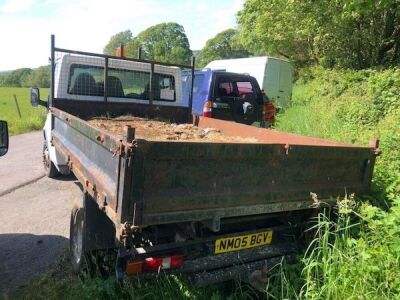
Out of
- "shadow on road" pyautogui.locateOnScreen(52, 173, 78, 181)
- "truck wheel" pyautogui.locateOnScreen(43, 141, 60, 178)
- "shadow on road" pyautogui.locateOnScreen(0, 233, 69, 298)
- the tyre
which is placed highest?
the tyre

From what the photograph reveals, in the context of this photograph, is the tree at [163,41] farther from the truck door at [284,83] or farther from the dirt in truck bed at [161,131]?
the dirt in truck bed at [161,131]

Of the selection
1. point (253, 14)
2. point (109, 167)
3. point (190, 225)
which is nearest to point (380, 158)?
point (190, 225)

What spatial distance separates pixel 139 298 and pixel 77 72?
167 inches

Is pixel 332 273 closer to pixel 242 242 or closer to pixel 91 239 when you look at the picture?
pixel 242 242

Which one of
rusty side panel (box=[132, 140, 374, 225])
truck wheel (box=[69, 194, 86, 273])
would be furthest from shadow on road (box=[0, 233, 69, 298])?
rusty side panel (box=[132, 140, 374, 225])

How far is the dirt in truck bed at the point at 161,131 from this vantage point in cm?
488

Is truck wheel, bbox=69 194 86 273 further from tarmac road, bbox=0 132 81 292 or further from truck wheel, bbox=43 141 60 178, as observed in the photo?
truck wheel, bbox=43 141 60 178

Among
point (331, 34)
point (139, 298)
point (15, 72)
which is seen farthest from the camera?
point (15, 72)

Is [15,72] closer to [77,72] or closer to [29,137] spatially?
[29,137]

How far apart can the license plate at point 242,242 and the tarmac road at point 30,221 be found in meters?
1.61

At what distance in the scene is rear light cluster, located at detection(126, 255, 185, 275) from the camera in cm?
288

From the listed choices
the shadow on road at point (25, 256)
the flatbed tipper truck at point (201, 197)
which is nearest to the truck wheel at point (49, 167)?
the shadow on road at point (25, 256)

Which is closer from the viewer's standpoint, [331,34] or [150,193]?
[150,193]

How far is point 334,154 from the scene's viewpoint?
337cm
